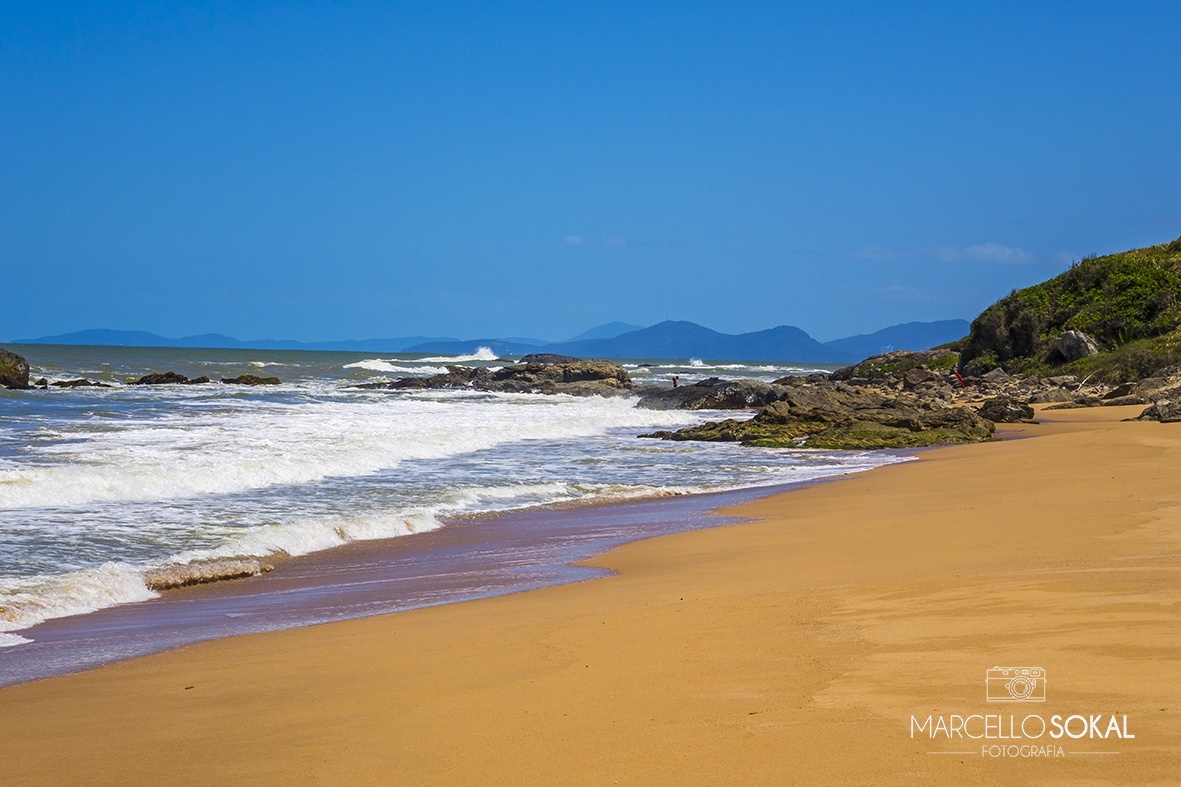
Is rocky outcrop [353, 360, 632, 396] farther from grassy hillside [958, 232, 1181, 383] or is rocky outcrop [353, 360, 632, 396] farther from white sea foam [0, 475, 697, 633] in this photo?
white sea foam [0, 475, 697, 633]

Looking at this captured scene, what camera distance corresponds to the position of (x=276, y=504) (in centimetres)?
1198

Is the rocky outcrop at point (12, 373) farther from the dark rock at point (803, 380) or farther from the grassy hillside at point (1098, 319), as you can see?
the grassy hillside at point (1098, 319)

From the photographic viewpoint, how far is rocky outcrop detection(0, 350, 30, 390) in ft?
111

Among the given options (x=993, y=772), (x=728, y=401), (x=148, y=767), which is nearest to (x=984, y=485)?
(x=993, y=772)

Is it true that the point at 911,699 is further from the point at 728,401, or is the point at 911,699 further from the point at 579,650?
the point at 728,401

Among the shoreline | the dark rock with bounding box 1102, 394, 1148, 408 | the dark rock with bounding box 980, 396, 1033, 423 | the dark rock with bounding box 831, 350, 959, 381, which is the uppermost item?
the dark rock with bounding box 831, 350, 959, 381

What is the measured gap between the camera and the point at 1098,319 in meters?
35.5

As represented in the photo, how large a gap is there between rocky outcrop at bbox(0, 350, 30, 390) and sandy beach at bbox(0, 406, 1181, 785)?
33.4 m

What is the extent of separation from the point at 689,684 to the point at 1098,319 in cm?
3664

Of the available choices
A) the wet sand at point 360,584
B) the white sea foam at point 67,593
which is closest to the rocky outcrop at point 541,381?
the wet sand at point 360,584

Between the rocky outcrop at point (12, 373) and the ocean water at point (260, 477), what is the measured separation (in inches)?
262

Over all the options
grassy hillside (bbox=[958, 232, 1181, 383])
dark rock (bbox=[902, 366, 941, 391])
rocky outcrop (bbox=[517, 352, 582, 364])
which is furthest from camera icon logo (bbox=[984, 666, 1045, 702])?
rocky outcrop (bbox=[517, 352, 582, 364])

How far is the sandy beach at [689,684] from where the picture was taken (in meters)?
3.32

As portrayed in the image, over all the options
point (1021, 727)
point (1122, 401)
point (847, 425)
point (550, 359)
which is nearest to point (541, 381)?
point (550, 359)
